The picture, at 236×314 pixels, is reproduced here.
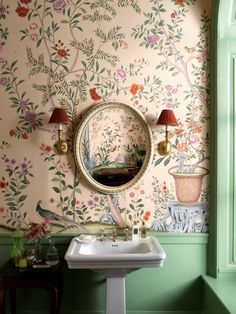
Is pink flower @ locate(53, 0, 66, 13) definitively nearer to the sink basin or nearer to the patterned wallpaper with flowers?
the patterned wallpaper with flowers

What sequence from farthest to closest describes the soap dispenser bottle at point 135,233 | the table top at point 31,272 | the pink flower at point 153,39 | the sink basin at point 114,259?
the pink flower at point 153,39, the soap dispenser bottle at point 135,233, the table top at point 31,272, the sink basin at point 114,259

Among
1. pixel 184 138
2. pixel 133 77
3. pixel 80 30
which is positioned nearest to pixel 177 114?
pixel 184 138

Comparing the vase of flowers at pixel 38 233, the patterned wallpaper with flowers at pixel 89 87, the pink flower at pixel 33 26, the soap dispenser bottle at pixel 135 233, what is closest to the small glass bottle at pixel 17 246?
the vase of flowers at pixel 38 233

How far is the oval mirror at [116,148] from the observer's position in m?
2.69

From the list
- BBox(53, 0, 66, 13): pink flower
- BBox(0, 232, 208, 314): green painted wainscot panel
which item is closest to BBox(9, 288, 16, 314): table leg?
BBox(0, 232, 208, 314): green painted wainscot panel

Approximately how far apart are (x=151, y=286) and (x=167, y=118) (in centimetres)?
133

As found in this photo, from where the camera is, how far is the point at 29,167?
269 cm

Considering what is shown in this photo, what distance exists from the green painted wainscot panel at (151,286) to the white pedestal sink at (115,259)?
257 mm

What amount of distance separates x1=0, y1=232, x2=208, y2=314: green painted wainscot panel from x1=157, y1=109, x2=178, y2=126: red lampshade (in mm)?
874

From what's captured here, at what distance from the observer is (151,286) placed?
2.73 metres

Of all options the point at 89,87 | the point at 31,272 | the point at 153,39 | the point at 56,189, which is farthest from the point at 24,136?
the point at 153,39

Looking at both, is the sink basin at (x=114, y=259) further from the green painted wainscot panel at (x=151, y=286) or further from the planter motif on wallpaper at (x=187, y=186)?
the planter motif on wallpaper at (x=187, y=186)

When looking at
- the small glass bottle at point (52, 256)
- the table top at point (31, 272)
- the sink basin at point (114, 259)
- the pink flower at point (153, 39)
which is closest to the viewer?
the sink basin at point (114, 259)

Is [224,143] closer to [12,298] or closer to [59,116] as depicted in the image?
[59,116]
